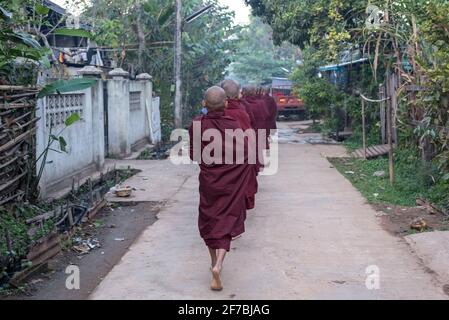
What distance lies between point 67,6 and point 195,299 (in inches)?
556

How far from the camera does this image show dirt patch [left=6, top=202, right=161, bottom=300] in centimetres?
509

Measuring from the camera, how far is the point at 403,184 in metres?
9.28

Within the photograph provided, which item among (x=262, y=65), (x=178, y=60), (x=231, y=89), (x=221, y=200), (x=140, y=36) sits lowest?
(x=221, y=200)

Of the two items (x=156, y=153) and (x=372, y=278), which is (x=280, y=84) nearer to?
(x=156, y=153)

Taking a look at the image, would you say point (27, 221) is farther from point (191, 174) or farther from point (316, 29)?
point (316, 29)

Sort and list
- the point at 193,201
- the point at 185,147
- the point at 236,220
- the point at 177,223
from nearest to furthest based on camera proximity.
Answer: the point at 236,220, the point at 177,223, the point at 193,201, the point at 185,147

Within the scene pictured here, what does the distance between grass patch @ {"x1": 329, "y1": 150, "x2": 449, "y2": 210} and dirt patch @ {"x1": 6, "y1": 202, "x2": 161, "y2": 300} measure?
326 cm

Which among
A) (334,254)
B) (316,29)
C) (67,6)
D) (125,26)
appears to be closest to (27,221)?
(334,254)

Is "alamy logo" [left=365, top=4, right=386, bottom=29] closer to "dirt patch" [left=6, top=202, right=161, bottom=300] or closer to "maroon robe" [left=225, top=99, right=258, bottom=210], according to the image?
"maroon robe" [left=225, top=99, right=258, bottom=210]

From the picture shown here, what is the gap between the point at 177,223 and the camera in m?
7.50

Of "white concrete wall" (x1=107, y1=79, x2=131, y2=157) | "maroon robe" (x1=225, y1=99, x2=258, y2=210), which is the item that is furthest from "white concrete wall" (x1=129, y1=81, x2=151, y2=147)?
"maroon robe" (x1=225, y1=99, x2=258, y2=210)

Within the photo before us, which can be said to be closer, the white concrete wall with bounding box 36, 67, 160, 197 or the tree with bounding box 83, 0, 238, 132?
the white concrete wall with bounding box 36, 67, 160, 197

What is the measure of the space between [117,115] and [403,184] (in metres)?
6.77

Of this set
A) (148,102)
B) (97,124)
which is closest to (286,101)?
(148,102)
